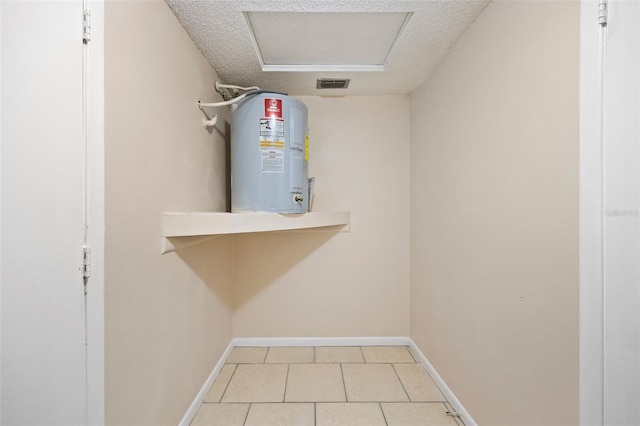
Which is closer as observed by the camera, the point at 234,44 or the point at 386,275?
the point at 234,44

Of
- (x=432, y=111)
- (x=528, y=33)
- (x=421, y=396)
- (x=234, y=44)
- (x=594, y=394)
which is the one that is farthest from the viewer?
(x=432, y=111)

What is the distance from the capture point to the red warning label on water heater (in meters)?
1.58

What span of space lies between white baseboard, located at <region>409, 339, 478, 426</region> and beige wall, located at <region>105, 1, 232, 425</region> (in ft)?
4.90

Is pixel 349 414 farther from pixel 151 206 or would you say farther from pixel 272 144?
pixel 272 144

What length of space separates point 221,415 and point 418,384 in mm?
1239

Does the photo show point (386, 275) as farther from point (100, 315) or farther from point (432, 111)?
point (100, 315)

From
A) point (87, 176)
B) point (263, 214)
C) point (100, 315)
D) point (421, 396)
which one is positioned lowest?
point (421, 396)

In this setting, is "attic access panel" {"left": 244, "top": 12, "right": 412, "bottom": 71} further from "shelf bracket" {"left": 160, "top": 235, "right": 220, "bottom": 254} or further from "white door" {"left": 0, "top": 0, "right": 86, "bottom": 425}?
"shelf bracket" {"left": 160, "top": 235, "right": 220, "bottom": 254}

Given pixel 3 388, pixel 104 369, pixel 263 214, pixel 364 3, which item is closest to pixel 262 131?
pixel 263 214

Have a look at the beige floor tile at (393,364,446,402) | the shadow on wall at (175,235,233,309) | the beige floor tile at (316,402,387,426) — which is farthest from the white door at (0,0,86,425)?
the beige floor tile at (393,364,446,402)

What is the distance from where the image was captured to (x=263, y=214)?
5.17 ft

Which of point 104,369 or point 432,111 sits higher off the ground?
point 432,111

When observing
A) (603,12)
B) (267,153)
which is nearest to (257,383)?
(267,153)

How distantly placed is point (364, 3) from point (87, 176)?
1.33m
